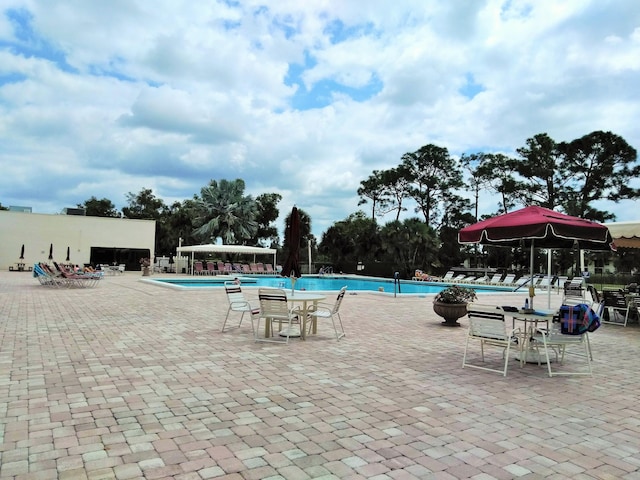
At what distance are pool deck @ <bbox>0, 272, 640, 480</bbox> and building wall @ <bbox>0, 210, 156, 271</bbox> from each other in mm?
27018

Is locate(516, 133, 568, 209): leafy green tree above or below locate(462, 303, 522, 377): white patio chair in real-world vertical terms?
above

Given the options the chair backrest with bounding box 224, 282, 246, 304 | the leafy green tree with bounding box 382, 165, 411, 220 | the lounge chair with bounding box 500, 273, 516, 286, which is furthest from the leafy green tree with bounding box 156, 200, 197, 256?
the chair backrest with bounding box 224, 282, 246, 304

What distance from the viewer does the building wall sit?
29.2 m

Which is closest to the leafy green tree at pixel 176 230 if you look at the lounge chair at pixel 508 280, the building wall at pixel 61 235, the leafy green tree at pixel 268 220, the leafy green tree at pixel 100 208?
the leafy green tree at pixel 268 220

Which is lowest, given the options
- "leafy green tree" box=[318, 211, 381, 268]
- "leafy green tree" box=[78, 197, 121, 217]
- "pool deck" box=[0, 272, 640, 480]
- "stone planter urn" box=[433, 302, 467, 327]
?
"pool deck" box=[0, 272, 640, 480]

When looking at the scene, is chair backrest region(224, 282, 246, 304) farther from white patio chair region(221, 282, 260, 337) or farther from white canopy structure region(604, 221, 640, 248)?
white canopy structure region(604, 221, 640, 248)

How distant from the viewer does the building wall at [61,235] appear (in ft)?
95.9

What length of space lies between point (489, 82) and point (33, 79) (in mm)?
13639

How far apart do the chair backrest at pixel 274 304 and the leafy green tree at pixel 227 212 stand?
1197 inches

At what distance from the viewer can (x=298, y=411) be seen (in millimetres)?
3562

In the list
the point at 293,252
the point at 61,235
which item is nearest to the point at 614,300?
the point at 293,252

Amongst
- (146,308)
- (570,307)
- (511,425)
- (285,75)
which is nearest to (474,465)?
(511,425)

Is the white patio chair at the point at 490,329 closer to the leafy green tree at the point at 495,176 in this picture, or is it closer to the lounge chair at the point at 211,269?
the lounge chair at the point at 211,269

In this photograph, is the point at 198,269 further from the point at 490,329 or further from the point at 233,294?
the point at 490,329
